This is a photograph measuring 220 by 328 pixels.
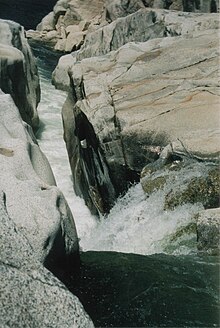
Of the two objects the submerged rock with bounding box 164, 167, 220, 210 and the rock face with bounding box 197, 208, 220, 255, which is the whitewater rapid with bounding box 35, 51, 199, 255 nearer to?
the submerged rock with bounding box 164, 167, 220, 210

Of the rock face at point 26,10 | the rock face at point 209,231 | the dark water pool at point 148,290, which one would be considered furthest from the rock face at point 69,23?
the dark water pool at point 148,290

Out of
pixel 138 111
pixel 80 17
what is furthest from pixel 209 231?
pixel 80 17

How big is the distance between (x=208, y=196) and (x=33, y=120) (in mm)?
Answer: 8357

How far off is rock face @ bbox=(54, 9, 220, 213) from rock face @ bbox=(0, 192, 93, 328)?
5.00 m

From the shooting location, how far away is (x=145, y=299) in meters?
5.77

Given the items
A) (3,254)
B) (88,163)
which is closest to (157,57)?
(88,163)

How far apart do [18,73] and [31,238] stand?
9.03 meters

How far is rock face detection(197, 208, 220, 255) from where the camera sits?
22.8 feet

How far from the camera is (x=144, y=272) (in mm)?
6551

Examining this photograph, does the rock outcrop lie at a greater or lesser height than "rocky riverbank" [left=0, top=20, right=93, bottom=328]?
lesser

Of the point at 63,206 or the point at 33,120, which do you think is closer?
the point at 63,206

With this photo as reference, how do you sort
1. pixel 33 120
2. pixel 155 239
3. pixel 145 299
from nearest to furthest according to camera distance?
pixel 145 299
pixel 155 239
pixel 33 120

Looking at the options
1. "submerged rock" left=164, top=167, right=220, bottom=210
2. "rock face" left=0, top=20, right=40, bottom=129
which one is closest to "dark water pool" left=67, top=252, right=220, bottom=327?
"submerged rock" left=164, top=167, right=220, bottom=210

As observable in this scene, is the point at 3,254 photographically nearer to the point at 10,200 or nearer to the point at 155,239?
the point at 10,200
